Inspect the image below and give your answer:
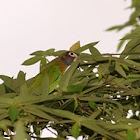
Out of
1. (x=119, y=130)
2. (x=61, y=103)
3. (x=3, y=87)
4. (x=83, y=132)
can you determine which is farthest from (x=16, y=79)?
(x=119, y=130)

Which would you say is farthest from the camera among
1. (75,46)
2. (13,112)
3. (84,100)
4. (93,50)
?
(75,46)

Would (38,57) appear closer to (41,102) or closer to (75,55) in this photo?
(75,55)

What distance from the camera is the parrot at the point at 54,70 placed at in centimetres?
108

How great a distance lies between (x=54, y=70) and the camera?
125 cm

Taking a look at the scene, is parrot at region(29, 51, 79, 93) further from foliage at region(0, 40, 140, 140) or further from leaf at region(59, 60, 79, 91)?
leaf at region(59, 60, 79, 91)

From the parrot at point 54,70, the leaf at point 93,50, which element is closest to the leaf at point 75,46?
the parrot at point 54,70

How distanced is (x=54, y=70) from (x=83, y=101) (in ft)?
1.12

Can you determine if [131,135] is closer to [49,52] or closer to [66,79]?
[66,79]

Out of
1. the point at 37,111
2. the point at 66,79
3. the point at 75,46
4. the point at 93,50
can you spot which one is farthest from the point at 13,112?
the point at 75,46

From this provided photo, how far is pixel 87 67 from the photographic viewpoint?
3.40 feet

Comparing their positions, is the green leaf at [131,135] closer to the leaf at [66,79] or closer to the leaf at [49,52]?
the leaf at [66,79]

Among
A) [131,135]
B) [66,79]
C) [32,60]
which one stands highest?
[32,60]

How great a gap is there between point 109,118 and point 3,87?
0.39 meters

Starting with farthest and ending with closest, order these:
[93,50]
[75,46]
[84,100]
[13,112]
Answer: [75,46] → [93,50] → [84,100] → [13,112]
